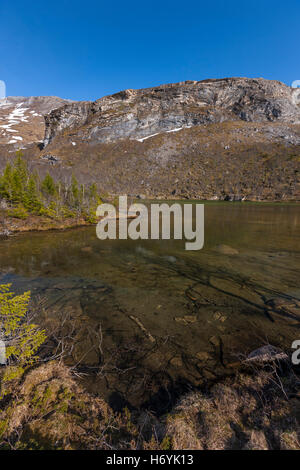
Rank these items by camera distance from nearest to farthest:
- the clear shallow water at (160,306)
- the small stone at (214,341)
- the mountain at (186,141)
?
the clear shallow water at (160,306)
the small stone at (214,341)
the mountain at (186,141)

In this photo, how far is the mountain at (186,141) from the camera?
267 feet

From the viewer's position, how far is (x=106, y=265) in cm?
1177

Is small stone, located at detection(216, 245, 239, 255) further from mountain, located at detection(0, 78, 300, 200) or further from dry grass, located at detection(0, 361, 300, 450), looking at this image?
mountain, located at detection(0, 78, 300, 200)

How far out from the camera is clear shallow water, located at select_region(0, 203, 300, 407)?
4176mm

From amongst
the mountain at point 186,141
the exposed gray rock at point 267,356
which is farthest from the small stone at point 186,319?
the mountain at point 186,141

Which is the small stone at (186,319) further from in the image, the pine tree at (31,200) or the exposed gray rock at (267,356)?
the pine tree at (31,200)

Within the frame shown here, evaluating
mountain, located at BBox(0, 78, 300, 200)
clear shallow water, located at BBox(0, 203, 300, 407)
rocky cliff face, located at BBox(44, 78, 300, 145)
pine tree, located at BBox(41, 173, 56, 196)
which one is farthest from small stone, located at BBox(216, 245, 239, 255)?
rocky cliff face, located at BBox(44, 78, 300, 145)

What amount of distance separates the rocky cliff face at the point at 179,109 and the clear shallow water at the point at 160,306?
135993 mm

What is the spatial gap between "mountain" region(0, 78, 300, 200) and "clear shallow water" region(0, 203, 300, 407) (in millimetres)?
68905

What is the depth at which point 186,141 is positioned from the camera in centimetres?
11050

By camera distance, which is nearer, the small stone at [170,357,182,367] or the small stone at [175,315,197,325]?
the small stone at [170,357,182,367]

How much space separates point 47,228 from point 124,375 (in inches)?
953

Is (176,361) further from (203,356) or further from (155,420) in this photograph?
(155,420)

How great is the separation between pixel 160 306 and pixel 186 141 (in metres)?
121
